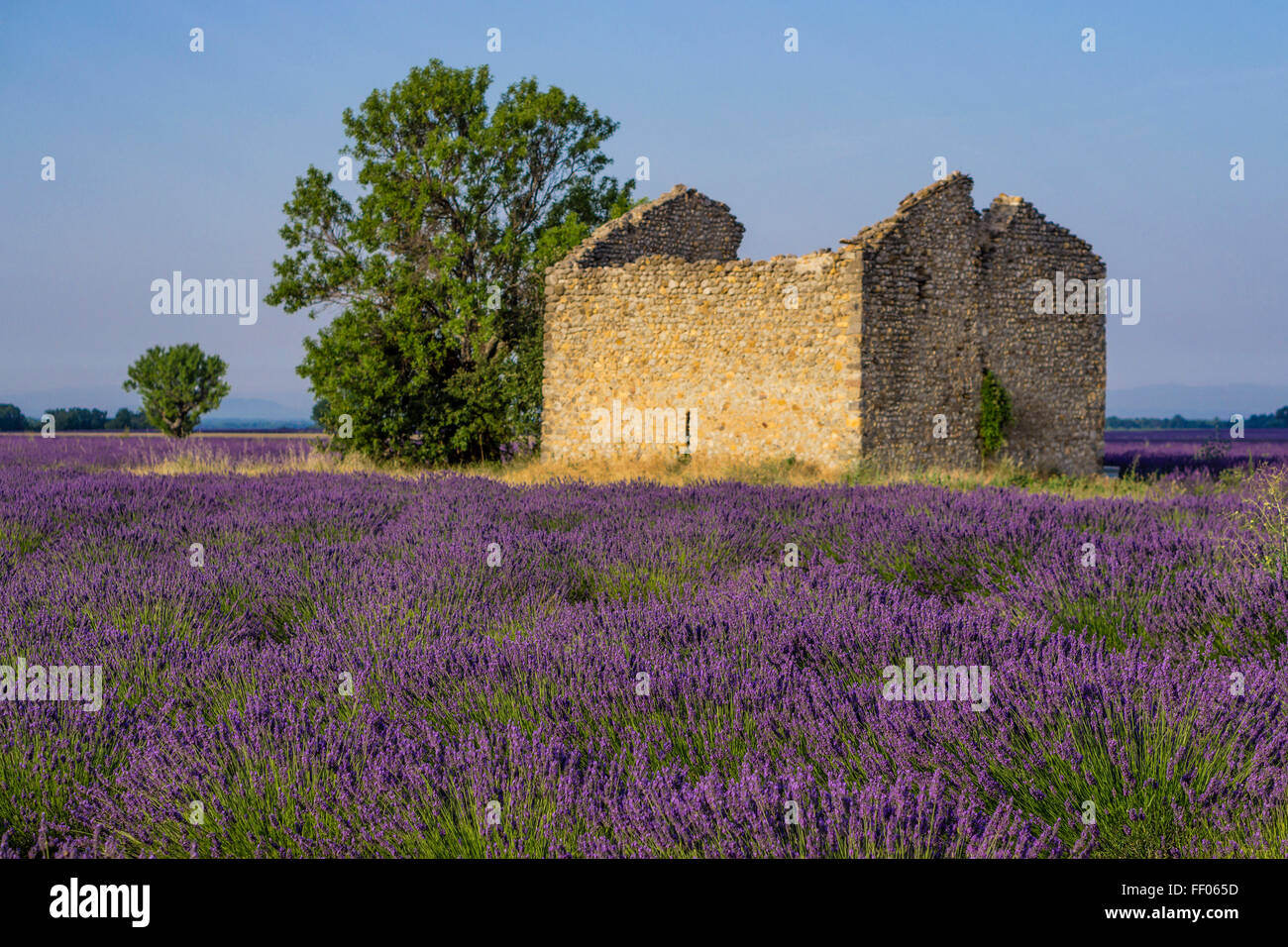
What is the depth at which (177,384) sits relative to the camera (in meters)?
25.6

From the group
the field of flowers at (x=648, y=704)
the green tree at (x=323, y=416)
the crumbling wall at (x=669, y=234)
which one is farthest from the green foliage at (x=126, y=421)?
the field of flowers at (x=648, y=704)

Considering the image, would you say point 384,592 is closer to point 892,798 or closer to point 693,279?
point 892,798

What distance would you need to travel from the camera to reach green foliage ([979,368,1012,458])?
13836mm

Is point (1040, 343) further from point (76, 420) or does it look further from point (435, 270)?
point (76, 420)

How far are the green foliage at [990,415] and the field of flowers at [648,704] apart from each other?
937cm

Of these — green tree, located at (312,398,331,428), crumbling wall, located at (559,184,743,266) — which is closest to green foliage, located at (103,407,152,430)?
green tree, located at (312,398,331,428)

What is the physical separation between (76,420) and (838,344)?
46.8m

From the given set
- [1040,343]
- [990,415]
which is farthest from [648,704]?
[1040,343]

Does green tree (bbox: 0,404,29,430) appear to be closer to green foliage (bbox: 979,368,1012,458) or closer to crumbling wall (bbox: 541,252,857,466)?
crumbling wall (bbox: 541,252,857,466)

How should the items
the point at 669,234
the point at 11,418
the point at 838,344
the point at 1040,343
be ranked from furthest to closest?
the point at 11,418
the point at 669,234
the point at 1040,343
the point at 838,344

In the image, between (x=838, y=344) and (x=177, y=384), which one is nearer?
(x=838, y=344)

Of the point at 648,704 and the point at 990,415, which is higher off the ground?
the point at 990,415

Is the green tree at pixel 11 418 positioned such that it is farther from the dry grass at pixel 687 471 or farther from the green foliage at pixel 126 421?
the dry grass at pixel 687 471
